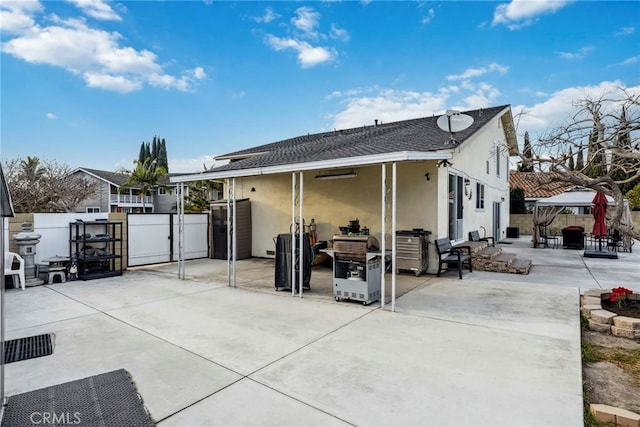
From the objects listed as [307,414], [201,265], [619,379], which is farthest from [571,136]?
[201,265]

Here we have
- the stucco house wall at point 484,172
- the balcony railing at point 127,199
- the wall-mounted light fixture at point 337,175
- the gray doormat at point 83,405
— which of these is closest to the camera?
the gray doormat at point 83,405

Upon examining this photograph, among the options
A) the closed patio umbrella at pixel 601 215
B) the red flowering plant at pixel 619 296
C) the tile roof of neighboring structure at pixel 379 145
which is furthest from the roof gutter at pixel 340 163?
the closed patio umbrella at pixel 601 215

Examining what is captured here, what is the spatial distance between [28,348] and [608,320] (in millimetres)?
6924

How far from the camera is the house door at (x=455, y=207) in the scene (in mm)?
9016

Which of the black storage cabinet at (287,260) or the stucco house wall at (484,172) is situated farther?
the stucco house wall at (484,172)

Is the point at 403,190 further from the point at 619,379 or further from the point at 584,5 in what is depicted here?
the point at 584,5

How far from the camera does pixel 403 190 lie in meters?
8.55

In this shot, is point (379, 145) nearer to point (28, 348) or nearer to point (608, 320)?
point (608, 320)

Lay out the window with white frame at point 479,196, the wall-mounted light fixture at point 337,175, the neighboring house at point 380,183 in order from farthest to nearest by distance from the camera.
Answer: the window with white frame at point 479,196, the wall-mounted light fixture at point 337,175, the neighboring house at point 380,183

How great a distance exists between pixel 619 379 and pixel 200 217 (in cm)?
1093

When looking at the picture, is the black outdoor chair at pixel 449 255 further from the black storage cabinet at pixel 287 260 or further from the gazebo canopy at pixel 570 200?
the gazebo canopy at pixel 570 200

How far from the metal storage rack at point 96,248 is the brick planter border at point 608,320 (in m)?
9.30

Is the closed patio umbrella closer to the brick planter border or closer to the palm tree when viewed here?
the brick planter border

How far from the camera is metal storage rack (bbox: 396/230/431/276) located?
25.6ft
